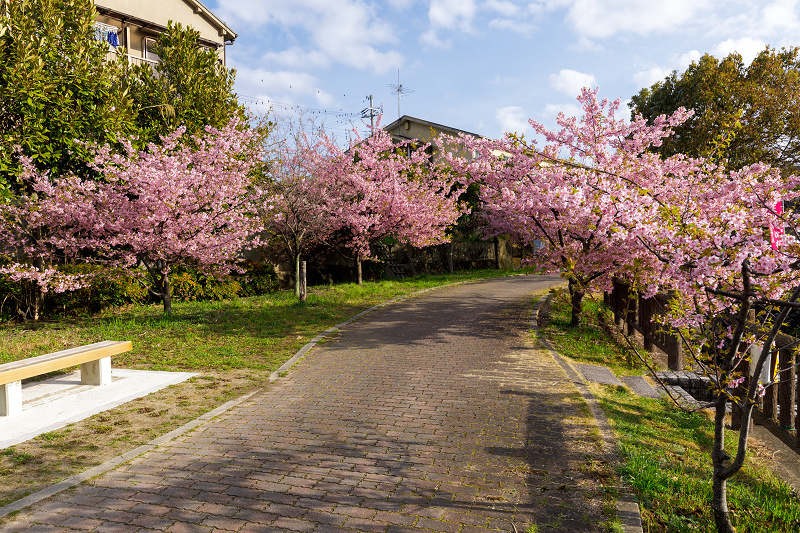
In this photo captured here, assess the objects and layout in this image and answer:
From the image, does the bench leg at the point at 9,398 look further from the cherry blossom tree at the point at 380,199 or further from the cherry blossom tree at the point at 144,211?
the cherry blossom tree at the point at 380,199

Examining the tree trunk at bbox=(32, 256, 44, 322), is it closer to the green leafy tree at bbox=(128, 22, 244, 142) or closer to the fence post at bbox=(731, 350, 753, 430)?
the green leafy tree at bbox=(128, 22, 244, 142)

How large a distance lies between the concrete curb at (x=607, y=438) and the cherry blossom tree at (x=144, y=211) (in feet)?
27.8

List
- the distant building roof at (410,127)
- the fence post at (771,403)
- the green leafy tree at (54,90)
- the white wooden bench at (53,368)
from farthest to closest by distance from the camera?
the distant building roof at (410,127) → the green leafy tree at (54,90) → the fence post at (771,403) → the white wooden bench at (53,368)

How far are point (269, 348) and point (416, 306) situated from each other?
6179 mm

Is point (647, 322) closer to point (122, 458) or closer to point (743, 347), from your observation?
point (743, 347)

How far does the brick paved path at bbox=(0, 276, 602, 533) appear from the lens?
4141mm

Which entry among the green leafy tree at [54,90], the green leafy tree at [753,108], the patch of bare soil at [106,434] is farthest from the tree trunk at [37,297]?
the green leafy tree at [753,108]

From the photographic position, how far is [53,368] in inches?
265

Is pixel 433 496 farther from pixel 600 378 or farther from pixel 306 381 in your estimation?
pixel 600 378

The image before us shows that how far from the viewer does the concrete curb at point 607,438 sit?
162 inches

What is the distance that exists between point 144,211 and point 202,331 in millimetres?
3166

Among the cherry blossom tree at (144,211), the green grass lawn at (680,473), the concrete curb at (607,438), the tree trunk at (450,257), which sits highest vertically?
the cherry blossom tree at (144,211)

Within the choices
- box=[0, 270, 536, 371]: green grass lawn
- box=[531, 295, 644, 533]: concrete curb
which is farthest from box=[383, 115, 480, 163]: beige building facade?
box=[531, 295, 644, 533]: concrete curb

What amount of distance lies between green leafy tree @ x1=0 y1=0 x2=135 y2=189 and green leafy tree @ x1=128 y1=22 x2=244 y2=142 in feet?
7.76
